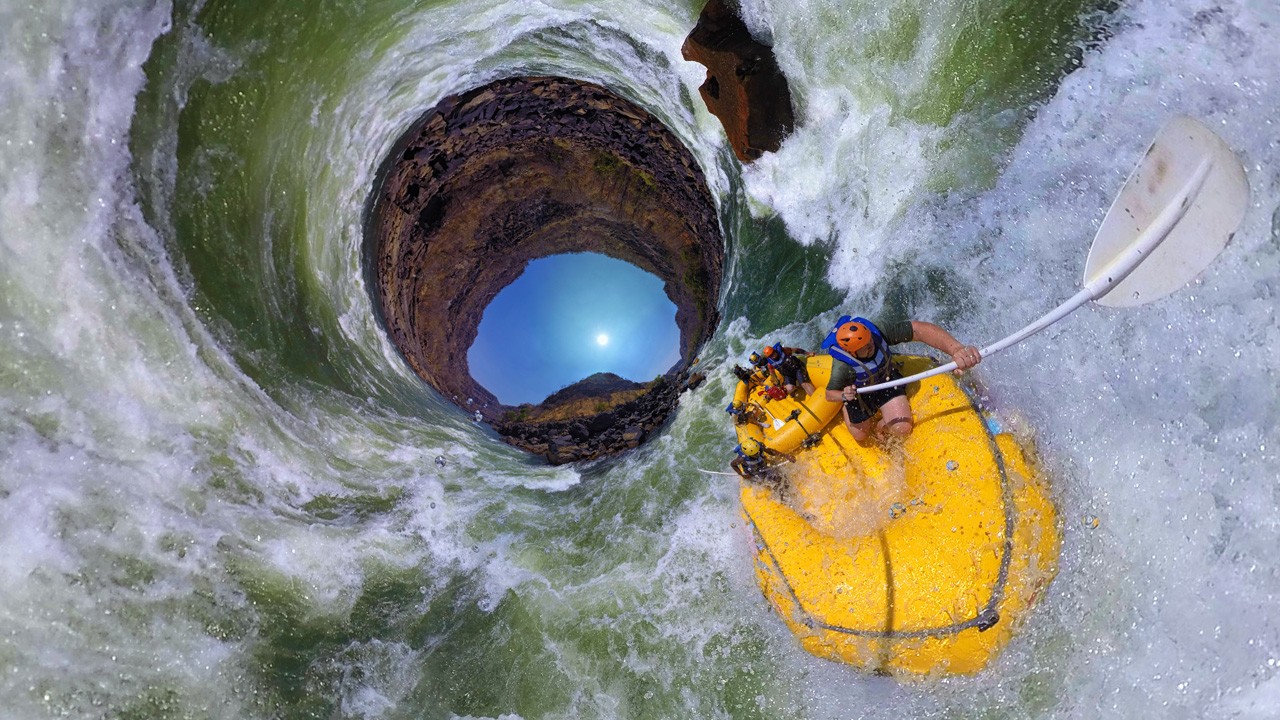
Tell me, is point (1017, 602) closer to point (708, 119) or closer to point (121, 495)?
point (708, 119)

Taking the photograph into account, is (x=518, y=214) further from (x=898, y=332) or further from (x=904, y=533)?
(x=904, y=533)

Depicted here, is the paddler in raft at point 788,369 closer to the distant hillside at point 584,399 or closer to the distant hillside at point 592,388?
the distant hillside at point 584,399

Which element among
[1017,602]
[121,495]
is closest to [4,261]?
[121,495]

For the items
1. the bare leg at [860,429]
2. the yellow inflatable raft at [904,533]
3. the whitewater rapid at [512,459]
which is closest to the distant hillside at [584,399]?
the whitewater rapid at [512,459]

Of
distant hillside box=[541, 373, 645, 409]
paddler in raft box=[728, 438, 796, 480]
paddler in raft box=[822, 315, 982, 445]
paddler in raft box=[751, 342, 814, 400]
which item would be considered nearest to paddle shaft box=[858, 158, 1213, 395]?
paddler in raft box=[822, 315, 982, 445]

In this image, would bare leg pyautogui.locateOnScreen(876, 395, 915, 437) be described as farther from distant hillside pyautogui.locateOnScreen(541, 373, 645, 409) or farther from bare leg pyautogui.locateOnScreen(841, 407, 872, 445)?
distant hillside pyautogui.locateOnScreen(541, 373, 645, 409)
